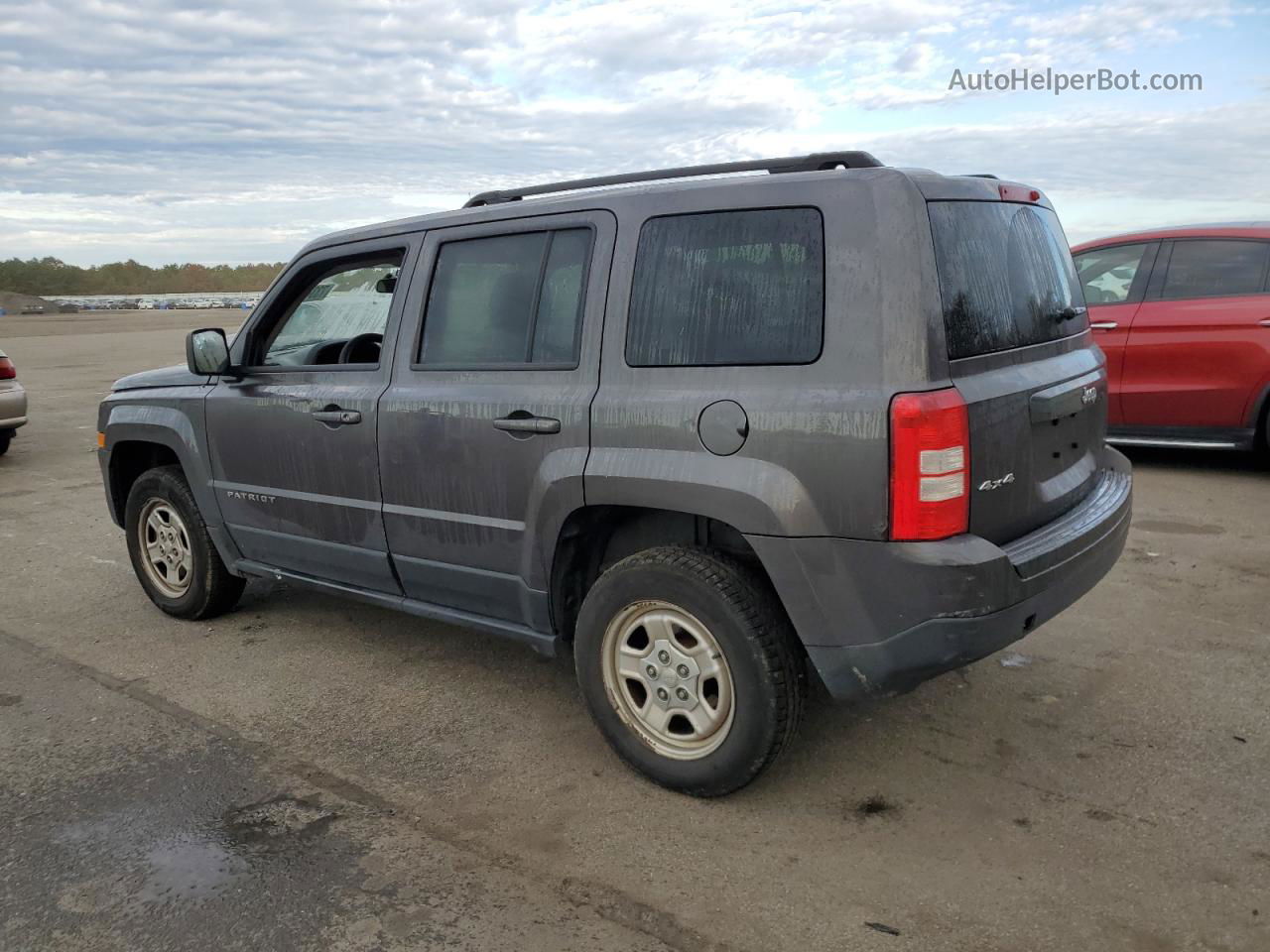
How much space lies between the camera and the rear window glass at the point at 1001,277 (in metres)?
2.98

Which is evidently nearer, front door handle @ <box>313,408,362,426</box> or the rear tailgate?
the rear tailgate

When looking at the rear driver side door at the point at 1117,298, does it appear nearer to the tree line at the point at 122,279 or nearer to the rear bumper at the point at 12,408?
the rear bumper at the point at 12,408

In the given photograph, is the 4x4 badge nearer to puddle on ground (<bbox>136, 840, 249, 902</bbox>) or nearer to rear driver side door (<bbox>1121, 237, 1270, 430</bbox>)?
puddle on ground (<bbox>136, 840, 249, 902</bbox>)

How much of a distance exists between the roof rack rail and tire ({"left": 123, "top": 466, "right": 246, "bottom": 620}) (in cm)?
216

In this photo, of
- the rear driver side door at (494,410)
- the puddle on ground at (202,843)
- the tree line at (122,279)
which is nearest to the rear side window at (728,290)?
the rear driver side door at (494,410)

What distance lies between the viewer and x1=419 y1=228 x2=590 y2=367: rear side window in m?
3.57

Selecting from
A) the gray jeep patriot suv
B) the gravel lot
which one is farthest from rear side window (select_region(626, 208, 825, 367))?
the gravel lot

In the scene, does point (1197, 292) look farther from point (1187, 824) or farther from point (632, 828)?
point (632, 828)

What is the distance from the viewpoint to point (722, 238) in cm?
321

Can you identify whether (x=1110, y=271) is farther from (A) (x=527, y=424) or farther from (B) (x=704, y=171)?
(A) (x=527, y=424)

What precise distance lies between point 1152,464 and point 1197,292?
1.31m

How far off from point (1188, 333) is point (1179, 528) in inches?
78.7

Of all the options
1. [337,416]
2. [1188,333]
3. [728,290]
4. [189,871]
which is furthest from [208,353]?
[1188,333]

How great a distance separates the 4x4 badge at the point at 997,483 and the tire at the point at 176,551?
144 inches
